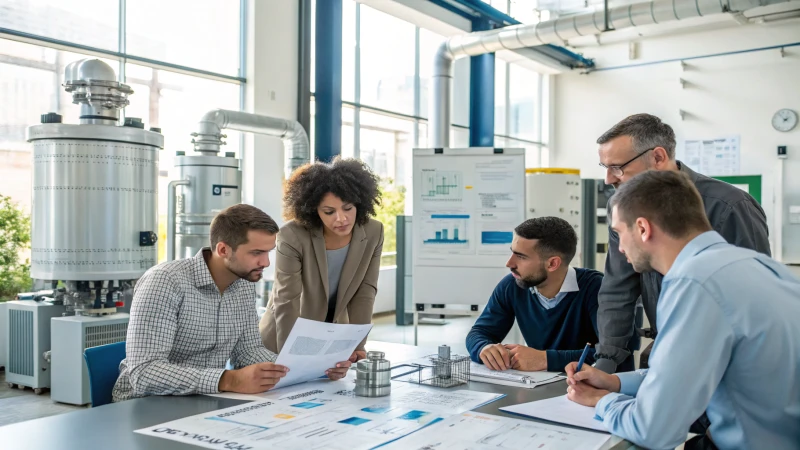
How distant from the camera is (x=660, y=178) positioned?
150cm

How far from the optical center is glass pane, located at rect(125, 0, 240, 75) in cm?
606

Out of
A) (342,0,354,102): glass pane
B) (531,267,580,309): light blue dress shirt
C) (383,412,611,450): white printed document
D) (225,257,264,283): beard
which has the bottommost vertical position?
(383,412,611,450): white printed document

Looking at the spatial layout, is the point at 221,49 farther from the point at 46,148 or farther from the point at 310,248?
the point at 310,248

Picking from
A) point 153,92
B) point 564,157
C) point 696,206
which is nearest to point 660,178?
point 696,206

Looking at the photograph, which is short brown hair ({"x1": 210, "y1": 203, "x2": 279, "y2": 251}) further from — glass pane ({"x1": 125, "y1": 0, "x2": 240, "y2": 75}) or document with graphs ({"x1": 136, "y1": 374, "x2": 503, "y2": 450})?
glass pane ({"x1": 125, "y1": 0, "x2": 240, "y2": 75})

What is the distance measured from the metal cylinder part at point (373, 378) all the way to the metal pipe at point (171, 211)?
3897mm

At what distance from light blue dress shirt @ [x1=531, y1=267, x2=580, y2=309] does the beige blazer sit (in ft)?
2.18

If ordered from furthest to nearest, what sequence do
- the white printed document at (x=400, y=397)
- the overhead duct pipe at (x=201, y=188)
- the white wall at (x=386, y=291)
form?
the white wall at (x=386, y=291), the overhead duct pipe at (x=201, y=188), the white printed document at (x=400, y=397)

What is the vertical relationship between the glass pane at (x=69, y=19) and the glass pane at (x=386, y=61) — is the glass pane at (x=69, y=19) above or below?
below

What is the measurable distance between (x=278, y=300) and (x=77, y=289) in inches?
94.4

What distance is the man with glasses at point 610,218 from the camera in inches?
78.2

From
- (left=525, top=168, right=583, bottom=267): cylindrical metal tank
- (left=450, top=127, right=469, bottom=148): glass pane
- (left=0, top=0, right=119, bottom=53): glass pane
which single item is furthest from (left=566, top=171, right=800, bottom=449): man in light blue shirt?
(left=450, top=127, right=469, bottom=148): glass pane

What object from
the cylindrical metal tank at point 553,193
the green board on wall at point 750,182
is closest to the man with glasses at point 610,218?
the cylindrical metal tank at point 553,193

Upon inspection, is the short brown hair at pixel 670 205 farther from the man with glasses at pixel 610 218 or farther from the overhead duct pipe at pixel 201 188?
the overhead duct pipe at pixel 201 188
